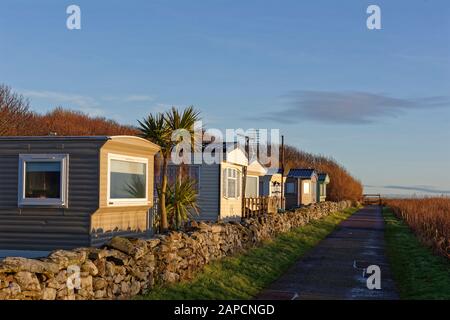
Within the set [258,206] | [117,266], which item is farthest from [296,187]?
[117,266]

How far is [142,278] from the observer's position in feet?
34.1

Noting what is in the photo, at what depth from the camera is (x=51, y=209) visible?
43.3 feet

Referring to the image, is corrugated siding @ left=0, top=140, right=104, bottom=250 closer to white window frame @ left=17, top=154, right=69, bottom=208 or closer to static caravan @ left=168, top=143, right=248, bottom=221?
white window frame @ left=17, top=154, right=69, bottom=208

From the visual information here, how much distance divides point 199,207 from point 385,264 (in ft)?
32.8

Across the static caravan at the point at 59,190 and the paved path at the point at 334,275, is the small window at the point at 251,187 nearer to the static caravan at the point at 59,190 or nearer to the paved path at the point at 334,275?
the paved path at the point at 334,275

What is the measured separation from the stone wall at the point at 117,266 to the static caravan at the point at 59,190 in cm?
184

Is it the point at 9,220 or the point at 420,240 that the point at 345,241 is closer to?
the point at 420,240

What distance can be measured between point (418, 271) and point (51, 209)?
29.3 feet

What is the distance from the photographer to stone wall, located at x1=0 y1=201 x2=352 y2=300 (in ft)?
24.2

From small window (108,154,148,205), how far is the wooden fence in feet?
44.8

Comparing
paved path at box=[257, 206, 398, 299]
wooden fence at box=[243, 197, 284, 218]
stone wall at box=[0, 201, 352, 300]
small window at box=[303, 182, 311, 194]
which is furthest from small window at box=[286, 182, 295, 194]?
stone wall at box=[0, 201, 352, 300]

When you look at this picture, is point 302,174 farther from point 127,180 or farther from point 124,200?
point 124,200

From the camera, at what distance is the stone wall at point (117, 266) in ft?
24.2

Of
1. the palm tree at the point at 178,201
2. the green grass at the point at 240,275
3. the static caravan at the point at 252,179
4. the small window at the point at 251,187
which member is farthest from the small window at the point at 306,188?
the palm tree at the point at 178,201
